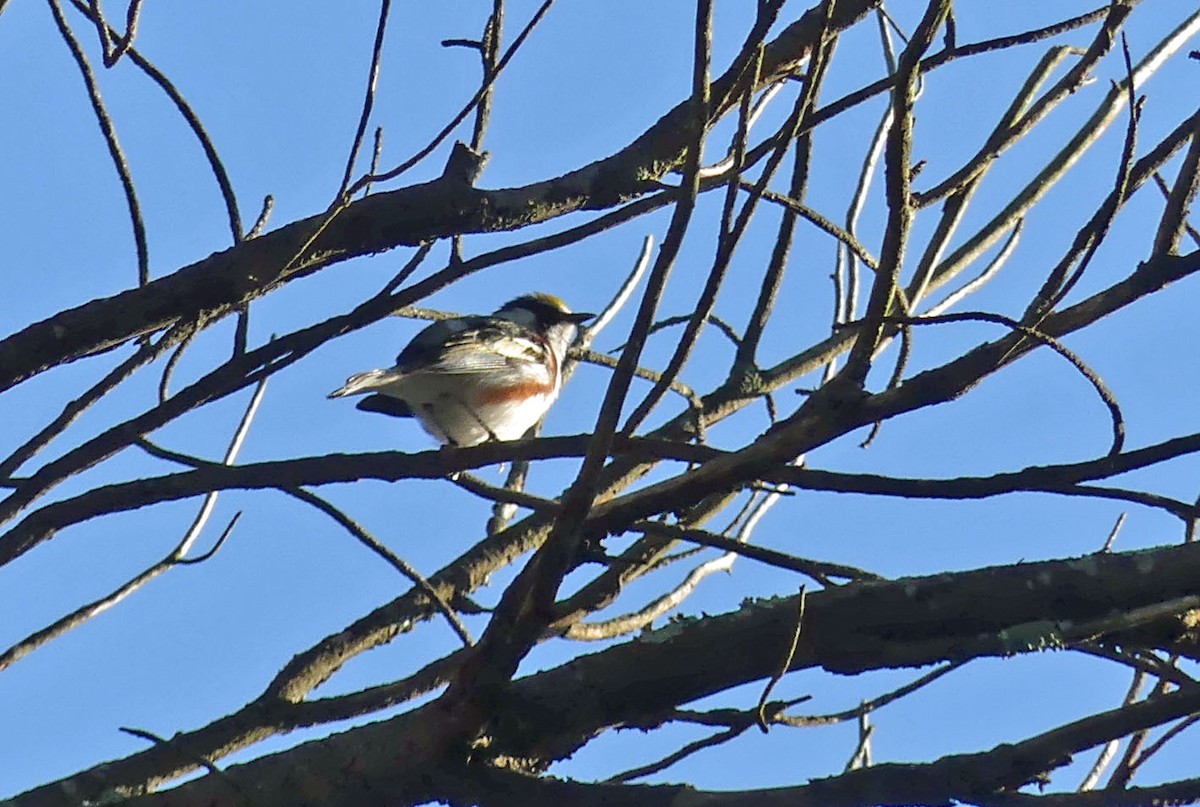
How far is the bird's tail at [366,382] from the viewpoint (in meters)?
5.75

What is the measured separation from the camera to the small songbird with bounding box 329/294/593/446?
6.62 m

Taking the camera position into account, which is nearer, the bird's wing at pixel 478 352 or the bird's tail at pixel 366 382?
the bird's tail at pixel 366 382

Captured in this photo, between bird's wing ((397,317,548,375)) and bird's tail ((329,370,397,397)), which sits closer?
bird's tail ((329,370,397,397))

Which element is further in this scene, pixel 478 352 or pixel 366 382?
pixel 478 352

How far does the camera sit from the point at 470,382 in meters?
6.77

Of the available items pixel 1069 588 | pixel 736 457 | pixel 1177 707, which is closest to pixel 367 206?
pixel 736 457

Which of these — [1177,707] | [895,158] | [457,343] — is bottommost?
[1177,707]

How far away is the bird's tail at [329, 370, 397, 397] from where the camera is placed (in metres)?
5.75

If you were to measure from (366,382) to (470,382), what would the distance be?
88 cm

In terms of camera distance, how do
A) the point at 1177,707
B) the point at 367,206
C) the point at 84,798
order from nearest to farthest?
the point at 1177,707, the point at 84,798, the point at 367,206

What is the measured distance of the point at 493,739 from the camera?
106 inches

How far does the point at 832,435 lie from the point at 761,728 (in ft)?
1.73

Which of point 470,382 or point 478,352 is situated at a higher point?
point 478,352

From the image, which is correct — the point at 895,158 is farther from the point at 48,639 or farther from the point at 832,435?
the point at 48,639
